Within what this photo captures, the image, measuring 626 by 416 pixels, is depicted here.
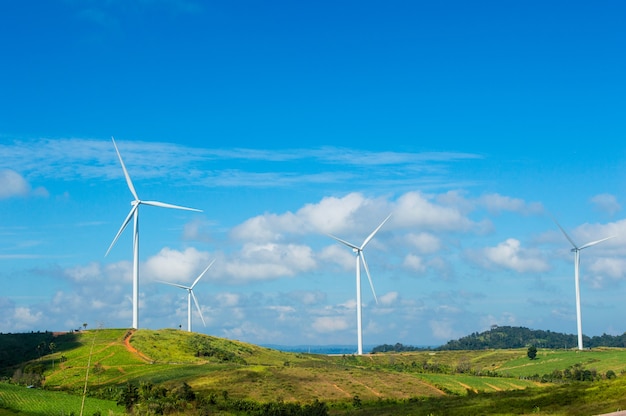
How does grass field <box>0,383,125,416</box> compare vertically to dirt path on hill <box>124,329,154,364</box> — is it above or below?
below

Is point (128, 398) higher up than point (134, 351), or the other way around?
point (134, 351)

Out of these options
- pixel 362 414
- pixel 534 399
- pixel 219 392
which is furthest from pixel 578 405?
pixel 219 392

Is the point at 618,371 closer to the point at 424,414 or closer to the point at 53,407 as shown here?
the point at 424,414

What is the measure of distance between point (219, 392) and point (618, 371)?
10090 cm

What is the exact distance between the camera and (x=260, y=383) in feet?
399

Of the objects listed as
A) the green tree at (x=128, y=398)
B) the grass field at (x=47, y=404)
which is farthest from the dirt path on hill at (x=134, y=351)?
the green tree at (x=128, y=398)

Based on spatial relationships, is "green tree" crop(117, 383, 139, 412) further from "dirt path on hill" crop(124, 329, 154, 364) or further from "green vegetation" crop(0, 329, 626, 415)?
"dirt path on hill" crop(124, 329, 154, 364)

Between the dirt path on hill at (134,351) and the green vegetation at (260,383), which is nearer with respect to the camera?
the green vegetation at (260,383)

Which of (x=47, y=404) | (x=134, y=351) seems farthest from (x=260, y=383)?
(x=134, y=351)

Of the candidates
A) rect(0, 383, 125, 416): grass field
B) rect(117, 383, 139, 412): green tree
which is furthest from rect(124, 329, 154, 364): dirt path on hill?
rect(117, 383, 139, 412): green tree

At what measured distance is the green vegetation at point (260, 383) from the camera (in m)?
88.8

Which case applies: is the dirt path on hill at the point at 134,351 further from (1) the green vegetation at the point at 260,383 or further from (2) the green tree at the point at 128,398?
(2) the green tree at the point at 128,398

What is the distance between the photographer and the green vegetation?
88812 mm

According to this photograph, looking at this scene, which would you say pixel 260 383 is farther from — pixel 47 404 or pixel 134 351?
pixel 134 351
